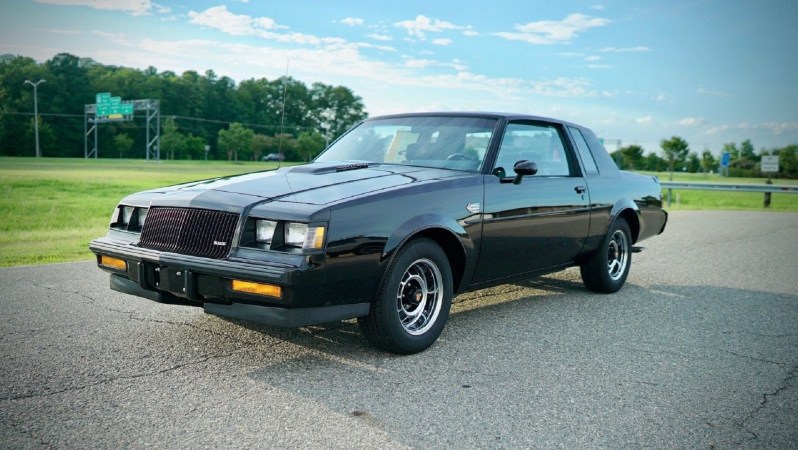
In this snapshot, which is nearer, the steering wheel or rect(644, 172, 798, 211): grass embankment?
the steering wheel

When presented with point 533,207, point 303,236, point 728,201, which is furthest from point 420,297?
point 728,201

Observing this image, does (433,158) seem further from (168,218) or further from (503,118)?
(168,218)

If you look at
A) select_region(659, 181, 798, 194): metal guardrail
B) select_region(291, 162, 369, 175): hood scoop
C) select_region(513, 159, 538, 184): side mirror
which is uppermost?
select_region(513, 159, 538, 184): side mirror

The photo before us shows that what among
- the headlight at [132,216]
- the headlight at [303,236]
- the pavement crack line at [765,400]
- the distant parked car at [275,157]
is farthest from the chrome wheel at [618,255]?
the headlight at [132,216]

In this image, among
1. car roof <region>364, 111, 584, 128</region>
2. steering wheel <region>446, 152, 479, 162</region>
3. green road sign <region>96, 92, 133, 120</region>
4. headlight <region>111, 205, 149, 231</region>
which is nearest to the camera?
headlight <region>111, 205, 149, 231</region>

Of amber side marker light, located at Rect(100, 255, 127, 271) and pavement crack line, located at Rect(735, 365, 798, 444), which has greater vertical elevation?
amber side marker light, located at Rect(100, 255, 127, 271)

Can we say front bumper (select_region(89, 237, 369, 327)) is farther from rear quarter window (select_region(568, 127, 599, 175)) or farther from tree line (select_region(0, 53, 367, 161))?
tree line (select_region(0, 53, 367, 161))

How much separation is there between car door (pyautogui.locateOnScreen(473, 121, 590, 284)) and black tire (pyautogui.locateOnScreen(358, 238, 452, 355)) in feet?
1.53

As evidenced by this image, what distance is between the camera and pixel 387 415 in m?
3.11

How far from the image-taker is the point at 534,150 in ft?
17.6

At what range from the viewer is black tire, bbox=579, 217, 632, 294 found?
6.12m

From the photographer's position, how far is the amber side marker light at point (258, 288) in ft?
11.3

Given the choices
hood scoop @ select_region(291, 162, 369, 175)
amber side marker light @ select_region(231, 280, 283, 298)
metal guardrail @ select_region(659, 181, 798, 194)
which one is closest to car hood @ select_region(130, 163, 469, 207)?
hood scoop @ select_region(291, 162, 369, 175)

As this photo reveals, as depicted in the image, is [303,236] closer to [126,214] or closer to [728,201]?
[126,214]
